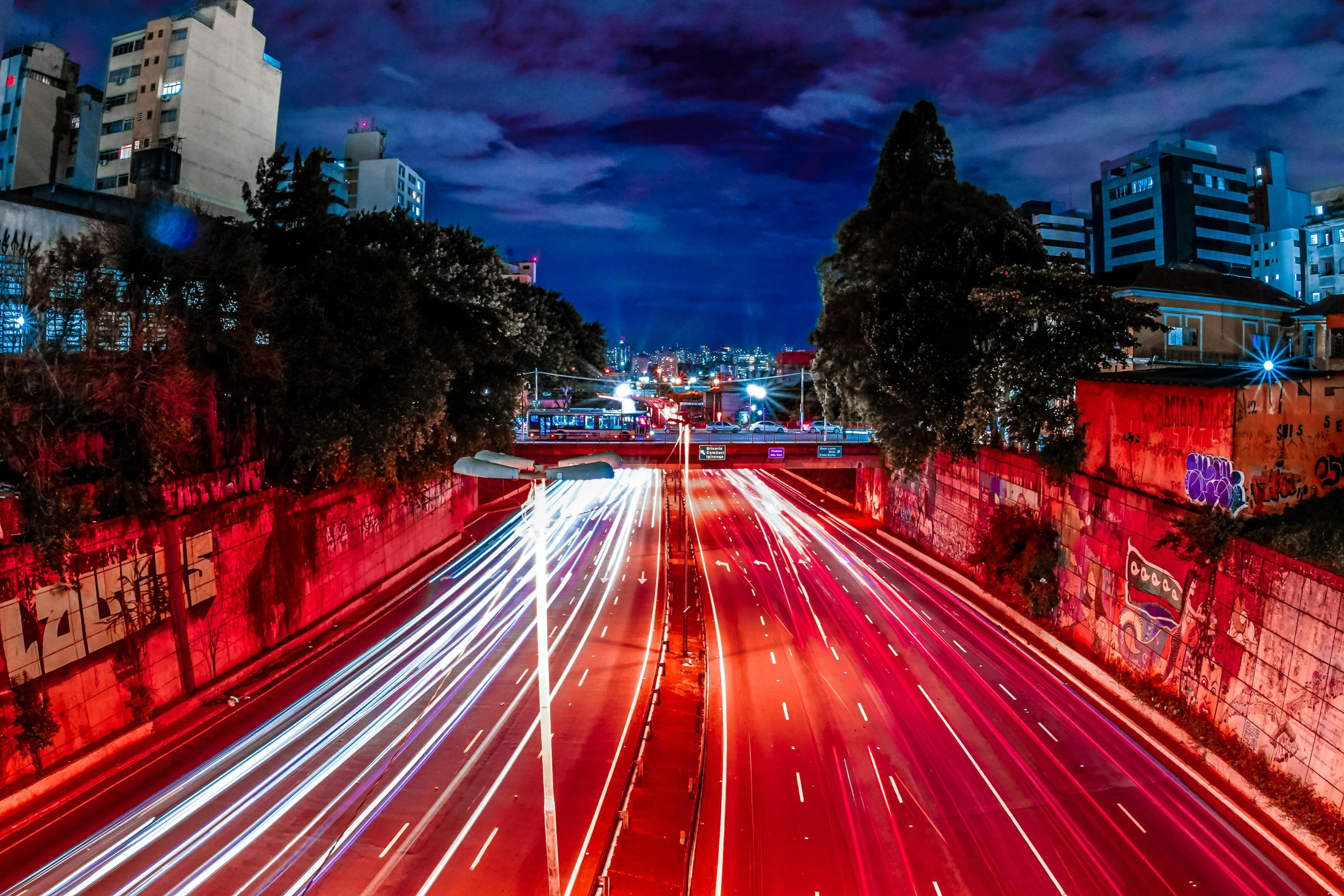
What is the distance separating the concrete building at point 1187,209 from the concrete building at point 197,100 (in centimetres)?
8182

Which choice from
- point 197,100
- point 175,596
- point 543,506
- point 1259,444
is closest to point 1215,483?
point 1259,444

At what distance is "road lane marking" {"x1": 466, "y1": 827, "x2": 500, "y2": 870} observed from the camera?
1446 cm

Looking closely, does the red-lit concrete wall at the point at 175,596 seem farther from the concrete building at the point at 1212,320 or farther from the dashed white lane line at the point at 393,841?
the concrete building at the point at 1212,320

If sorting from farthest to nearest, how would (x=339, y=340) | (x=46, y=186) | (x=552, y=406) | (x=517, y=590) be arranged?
(x=552, y=406) < (x=46, y=186) < (x=517, y=590) < (x=339, y=340)

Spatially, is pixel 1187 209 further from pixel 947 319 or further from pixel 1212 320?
pixel 947 319

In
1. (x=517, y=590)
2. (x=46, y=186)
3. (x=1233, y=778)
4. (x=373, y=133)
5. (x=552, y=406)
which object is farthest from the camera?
(x=373, y=133)

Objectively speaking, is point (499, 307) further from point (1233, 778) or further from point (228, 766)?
point (1233, 778)

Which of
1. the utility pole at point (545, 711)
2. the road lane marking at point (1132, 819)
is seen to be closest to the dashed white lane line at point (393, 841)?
the utility pole at point (545, 711)

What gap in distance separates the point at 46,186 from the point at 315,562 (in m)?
29.2

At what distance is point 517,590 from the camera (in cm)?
3528

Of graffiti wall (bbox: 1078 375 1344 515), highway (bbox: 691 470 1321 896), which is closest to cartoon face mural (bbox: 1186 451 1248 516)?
graffiti wall (bbox: 1078 375 1344 515)

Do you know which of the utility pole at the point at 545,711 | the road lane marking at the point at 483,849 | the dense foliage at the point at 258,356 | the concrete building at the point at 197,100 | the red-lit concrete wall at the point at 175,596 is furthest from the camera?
the concrete building at the point at 197,100

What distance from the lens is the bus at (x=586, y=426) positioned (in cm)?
5516

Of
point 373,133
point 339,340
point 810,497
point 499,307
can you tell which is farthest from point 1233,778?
point 373,133
